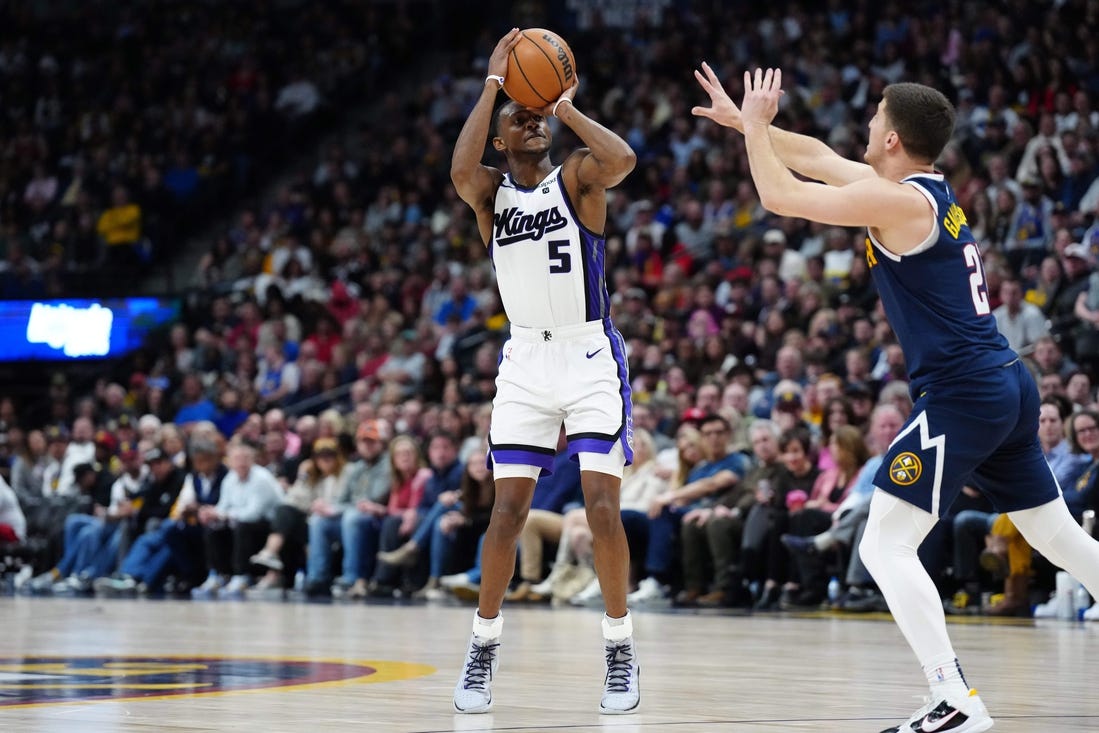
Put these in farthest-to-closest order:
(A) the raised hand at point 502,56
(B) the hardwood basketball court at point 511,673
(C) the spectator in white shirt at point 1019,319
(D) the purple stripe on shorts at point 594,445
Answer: (C) the spectator in white shirt at point 1019,319
(A) the raised hand at point 502,56
(D) the purple stripe on shorts at point 594,445
(B) the hardwood basketball court at point 511,673

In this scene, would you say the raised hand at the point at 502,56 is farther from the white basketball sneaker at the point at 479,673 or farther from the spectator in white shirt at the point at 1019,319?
the spectator in white shirt at the point at 1019,319

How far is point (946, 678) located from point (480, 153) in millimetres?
2493

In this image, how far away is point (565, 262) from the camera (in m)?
5.91

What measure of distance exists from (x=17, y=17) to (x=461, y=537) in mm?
17081

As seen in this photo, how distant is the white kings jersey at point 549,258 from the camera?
19.4 feet

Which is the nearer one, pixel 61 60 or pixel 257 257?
pixel 257 257

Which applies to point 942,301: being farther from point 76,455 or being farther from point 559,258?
point 76,455

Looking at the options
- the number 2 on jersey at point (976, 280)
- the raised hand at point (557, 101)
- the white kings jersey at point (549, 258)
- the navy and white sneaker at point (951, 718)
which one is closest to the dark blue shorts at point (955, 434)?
the number 2 on jersey at point (976, 280)

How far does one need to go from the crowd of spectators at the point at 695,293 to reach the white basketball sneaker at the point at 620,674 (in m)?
5.56

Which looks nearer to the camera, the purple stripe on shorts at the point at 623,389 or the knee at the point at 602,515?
the knee at the point at 602,515

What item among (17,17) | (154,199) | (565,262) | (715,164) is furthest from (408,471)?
(17,17)


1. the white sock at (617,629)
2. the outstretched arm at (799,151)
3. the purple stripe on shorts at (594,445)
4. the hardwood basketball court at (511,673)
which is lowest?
the hardwood basketball court at (511,673)

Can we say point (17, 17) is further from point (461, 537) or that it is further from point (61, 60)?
point (461, 537)

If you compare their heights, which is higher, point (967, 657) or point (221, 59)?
point (221, 59)
